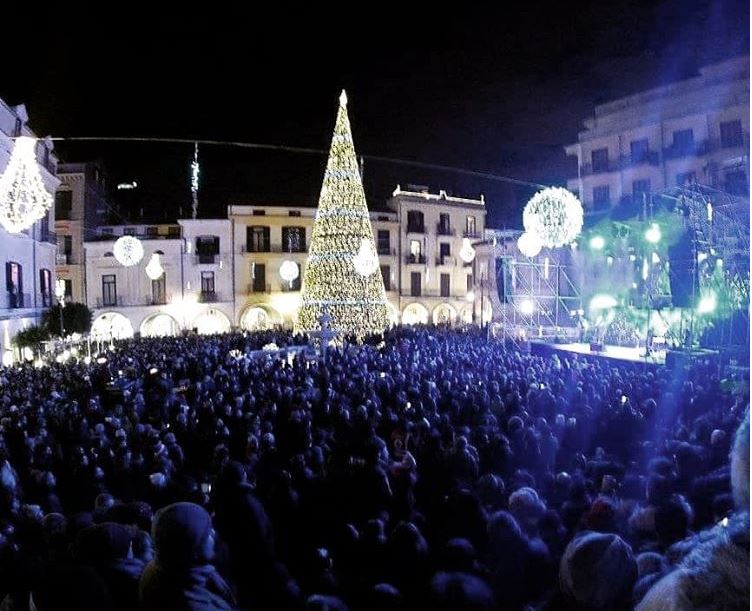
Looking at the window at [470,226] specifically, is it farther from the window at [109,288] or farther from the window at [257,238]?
the window at [109,288]

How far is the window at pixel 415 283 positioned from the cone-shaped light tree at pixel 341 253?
58.4 feet

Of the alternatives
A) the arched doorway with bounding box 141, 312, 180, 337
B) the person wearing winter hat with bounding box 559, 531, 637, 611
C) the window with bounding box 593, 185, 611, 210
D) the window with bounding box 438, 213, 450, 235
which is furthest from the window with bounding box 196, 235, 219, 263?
the person wearing winter hat with bounding box 559, 531, 637, 611

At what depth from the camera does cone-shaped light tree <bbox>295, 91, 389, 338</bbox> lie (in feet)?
75.2

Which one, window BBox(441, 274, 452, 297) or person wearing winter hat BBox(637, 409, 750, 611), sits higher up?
window BBox(441, 274, 452, 297)

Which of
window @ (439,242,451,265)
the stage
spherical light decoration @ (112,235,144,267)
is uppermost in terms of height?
window @ (439,242,451,265)

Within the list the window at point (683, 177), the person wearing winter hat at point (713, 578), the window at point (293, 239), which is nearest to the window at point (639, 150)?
the window at point (683, 177)

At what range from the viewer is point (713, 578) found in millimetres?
1780

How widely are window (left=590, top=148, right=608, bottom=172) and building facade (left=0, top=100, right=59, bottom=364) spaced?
2675 cm

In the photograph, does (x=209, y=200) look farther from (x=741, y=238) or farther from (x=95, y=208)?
(x=741, y=238)

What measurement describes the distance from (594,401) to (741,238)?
36.0 ft

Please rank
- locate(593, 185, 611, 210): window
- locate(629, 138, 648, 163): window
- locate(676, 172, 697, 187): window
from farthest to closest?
locate(593, 185, 611, 210): window < locate(629, 138, 648, 163): window < locate(676, 172, 697, 187): window

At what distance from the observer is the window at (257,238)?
39156mm

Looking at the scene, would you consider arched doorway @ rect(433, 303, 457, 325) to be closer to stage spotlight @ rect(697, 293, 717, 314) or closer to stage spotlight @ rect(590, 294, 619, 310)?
stage spotlight @ rect(590, 294, 619, 310)

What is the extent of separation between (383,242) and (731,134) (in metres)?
21.4
